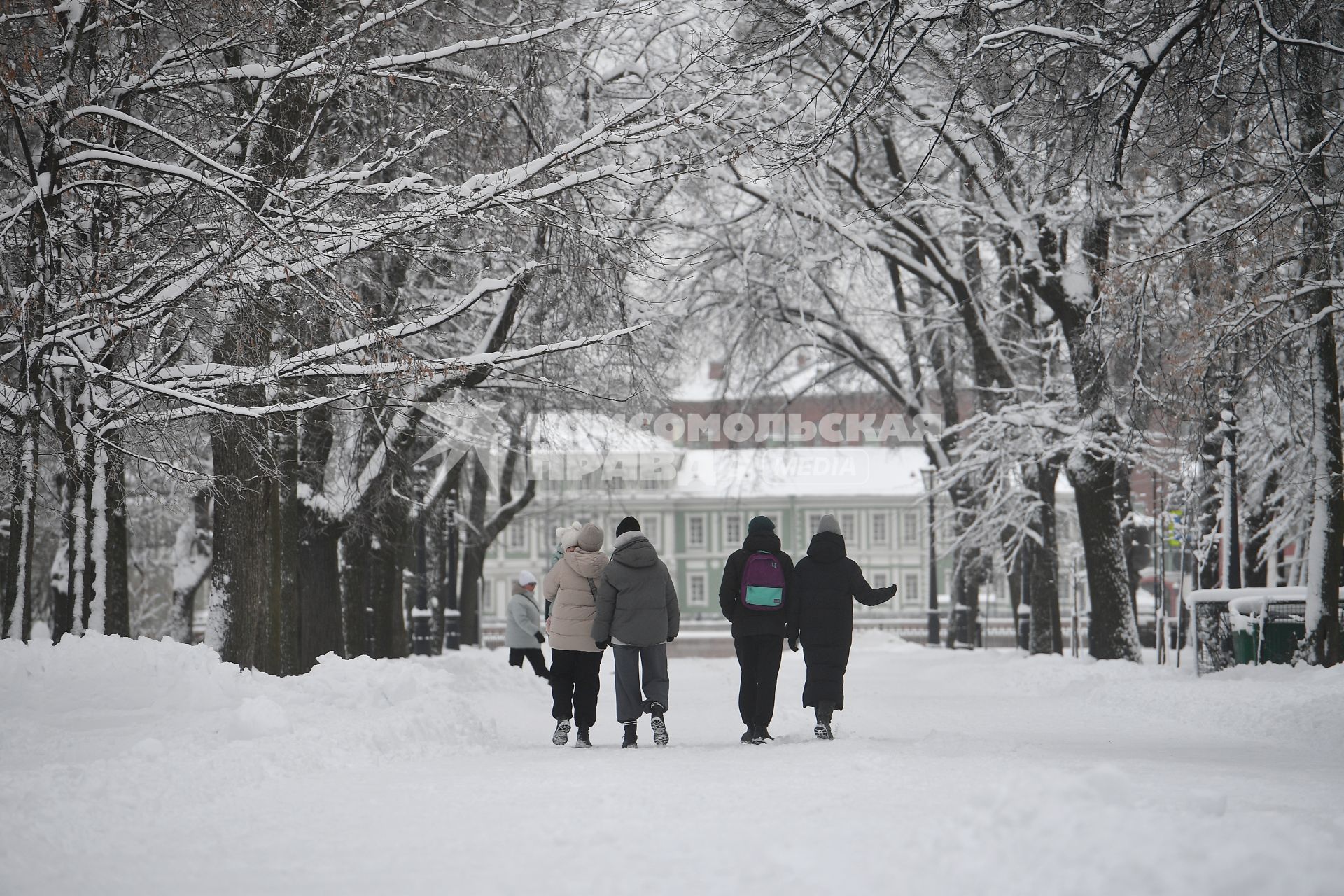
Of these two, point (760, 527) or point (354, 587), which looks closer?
point (760, 527)

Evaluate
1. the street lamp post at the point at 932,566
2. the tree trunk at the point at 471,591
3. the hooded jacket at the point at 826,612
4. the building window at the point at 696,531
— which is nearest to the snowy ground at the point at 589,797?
the hooded jacket at the point at 826,612

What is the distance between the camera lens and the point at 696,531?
8181 centimetres

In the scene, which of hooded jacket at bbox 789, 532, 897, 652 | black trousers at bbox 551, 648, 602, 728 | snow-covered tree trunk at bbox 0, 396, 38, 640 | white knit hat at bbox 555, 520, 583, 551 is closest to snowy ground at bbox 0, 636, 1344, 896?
black trousers at bbox 551, 648, 602, 728

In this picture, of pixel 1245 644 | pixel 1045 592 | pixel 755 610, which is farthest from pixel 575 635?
pixel 1045 592

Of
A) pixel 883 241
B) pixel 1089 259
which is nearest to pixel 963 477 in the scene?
pixel 883 241

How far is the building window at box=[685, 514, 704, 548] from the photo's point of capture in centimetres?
8156

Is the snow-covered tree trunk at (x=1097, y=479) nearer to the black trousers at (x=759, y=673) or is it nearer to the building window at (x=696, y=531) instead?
the black trousers at (x=759, y=673)

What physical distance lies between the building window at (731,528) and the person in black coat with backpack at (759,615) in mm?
70348

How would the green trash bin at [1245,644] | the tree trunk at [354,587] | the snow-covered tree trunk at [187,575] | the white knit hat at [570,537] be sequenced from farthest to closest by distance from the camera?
the snow-covered tree trunk at [187,575], the tree trunk at [354,587], the green trash bin at [1245,644], the white knit hat at [570,537]

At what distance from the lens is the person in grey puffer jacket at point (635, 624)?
10.3 meters

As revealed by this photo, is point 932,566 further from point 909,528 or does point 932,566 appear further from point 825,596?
point 909,528

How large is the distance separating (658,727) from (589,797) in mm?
3619

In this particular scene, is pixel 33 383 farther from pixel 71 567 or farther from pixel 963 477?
pixel 963 477

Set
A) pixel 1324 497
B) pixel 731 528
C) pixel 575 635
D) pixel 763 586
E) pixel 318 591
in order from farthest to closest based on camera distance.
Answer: pixel 731 528 < pixel 318 591 < pixel 1324 497 < pixel 575 635 < pixel 763 586
